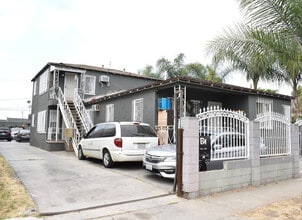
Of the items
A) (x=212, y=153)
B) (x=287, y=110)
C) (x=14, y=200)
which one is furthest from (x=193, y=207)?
(x=287, y=110)

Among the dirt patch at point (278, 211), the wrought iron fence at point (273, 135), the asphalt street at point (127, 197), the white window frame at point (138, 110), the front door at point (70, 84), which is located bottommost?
the dirt patch at point (278, 211)

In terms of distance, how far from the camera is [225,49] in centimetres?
810

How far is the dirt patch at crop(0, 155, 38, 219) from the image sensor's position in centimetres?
561

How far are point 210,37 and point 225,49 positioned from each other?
57cm

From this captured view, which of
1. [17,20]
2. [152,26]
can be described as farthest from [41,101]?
[152,26]

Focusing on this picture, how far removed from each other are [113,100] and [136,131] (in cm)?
643

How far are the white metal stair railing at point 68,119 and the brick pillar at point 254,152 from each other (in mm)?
9969

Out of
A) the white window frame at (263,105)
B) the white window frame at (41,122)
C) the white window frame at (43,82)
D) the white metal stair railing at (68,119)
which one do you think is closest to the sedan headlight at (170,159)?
the white metal stair railing at (68,119)

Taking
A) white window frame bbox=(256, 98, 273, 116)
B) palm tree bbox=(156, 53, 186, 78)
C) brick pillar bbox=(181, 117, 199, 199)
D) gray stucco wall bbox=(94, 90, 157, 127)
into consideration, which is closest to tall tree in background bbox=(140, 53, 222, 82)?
palm tree bbox=(156, 53, 186, 78)

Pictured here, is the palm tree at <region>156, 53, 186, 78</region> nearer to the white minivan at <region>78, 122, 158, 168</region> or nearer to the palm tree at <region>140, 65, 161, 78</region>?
the palm tree at <region>140, 65, 161, 78</region>

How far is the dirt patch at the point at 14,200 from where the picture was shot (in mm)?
5609

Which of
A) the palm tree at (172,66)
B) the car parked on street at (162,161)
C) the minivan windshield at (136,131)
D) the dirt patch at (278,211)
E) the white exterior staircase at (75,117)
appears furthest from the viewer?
the palm tree at (172,66)

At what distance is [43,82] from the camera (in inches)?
882

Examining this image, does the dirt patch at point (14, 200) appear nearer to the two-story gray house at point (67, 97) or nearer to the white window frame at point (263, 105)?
the two-story gray house at point (67, 97)
